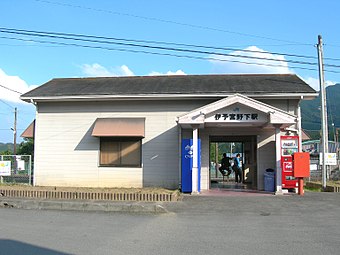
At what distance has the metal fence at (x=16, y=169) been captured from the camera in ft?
52.8

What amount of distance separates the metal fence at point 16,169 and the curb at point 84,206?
497 cm

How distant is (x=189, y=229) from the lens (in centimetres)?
810

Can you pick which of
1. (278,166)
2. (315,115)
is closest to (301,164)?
(278,166)

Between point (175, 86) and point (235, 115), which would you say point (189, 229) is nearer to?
point (235, 115)

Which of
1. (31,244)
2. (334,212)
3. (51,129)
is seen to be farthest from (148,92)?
(31,244)

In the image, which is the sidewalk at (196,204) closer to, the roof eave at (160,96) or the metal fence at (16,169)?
the roof eave at (160,96)

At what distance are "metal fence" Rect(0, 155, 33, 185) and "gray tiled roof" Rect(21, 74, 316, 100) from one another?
9.84 ft

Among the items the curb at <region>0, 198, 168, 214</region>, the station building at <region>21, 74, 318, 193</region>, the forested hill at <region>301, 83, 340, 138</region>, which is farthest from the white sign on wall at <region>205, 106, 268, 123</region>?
the forested hill at <region>301, 83, 340, 138</region>

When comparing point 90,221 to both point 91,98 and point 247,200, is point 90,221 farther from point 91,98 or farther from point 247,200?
point 91,98

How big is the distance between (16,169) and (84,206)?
7.51m

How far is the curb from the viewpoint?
33.7ft

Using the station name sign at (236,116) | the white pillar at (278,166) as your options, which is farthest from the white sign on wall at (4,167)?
the white pillar at (278,166)

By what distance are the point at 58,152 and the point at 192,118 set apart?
6.24m

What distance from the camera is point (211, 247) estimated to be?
6.54m
